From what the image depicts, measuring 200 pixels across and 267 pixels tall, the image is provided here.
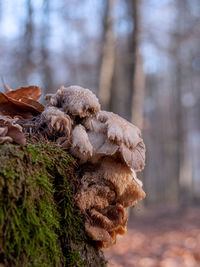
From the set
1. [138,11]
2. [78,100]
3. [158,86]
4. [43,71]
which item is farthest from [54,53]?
[158,86]

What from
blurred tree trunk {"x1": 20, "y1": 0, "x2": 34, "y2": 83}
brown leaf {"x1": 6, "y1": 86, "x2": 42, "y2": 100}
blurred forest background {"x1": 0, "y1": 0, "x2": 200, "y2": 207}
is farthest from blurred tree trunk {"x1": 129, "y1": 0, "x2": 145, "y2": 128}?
brown leaf {"x1": 6, "y1": 86, "x2": 42, "y2": 100}

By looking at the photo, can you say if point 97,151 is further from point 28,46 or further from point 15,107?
point 28,46

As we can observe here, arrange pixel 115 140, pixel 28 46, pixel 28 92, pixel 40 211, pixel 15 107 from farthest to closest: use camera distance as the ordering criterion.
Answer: pixel 28 46 → pixel 28 92 → pixel 15 107 → pixel 115 140 → pixel 40 211

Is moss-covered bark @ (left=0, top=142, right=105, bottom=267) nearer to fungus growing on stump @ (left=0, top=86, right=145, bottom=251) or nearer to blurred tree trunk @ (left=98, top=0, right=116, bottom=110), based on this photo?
fungus growing on stump @ (left=0, top=86, right=145, bottom=251)

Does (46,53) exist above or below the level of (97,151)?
above

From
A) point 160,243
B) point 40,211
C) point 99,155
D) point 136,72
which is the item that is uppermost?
point 136,72

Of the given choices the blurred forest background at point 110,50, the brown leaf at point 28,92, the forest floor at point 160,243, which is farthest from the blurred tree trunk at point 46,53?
the brown leaf at point 28,92

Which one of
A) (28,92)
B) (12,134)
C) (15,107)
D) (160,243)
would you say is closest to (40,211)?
(12,134)
